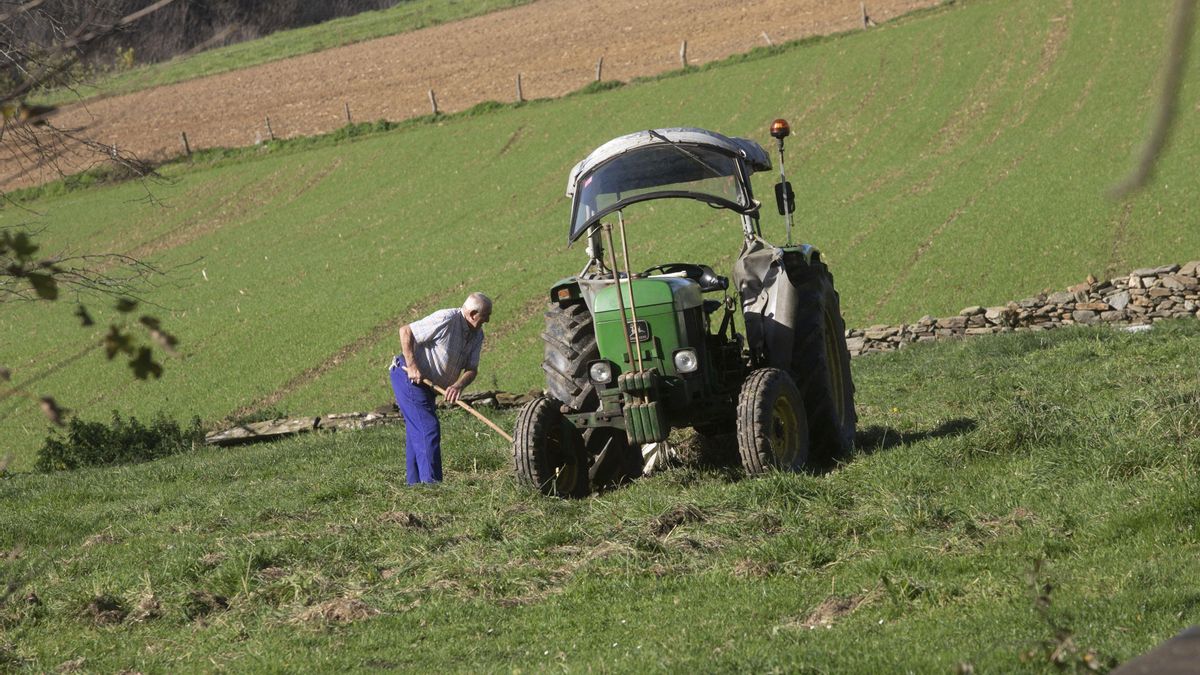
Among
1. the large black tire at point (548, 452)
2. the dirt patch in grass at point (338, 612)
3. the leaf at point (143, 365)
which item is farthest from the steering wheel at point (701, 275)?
the leaf at point (143, 365)

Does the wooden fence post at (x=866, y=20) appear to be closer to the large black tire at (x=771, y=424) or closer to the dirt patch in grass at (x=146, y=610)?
the large black tire at (x=771, y=424)

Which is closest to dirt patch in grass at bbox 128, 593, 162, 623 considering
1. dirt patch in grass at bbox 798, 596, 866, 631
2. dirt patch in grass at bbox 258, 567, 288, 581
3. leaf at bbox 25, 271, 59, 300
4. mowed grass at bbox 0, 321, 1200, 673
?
mowed grass at bbox 0, 321, 1200, 673

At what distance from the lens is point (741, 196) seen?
964 cm

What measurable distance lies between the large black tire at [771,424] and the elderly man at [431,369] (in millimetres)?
2497

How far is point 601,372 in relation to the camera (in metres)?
8.88

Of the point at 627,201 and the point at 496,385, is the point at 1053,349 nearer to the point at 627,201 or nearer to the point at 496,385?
the point at 627,201

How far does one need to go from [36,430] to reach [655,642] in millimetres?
17163

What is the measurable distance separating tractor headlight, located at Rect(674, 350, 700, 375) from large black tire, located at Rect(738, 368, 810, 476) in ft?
1.19

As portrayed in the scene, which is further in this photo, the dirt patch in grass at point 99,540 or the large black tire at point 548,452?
the dirt patch in grass at point 99,540

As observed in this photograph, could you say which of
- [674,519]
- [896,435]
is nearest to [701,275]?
[896,435]

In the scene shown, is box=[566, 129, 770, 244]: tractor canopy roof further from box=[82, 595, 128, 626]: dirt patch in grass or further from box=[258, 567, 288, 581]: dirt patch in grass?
box=[82, 595, 128, 626]: dirt patch in grass

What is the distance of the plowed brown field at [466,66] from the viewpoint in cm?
4297

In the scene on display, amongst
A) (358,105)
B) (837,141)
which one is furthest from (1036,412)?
(358,105)

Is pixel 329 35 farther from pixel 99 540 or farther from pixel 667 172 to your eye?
pixel 99 540
